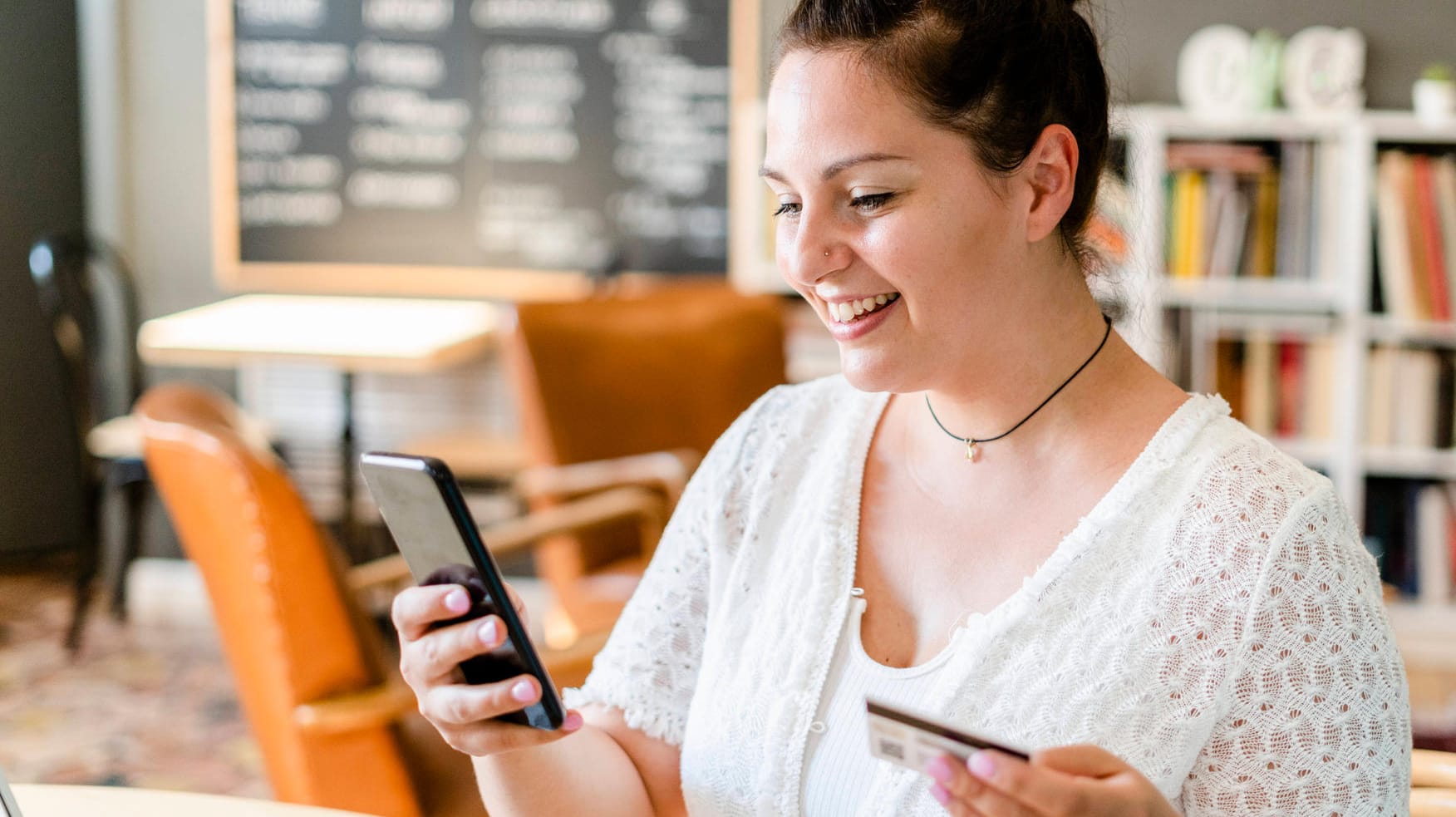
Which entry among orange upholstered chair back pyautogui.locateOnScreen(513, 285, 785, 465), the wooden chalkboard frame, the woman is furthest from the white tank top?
the wooden chalkboard frame

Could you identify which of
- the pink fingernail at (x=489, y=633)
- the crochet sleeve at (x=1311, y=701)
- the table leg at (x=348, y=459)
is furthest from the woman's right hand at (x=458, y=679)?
the table leg at (x=348, y=459)

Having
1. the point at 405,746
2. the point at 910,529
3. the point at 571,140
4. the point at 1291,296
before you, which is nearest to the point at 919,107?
the point at 910,529

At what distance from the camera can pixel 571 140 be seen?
4.09m

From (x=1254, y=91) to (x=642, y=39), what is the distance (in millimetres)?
1607

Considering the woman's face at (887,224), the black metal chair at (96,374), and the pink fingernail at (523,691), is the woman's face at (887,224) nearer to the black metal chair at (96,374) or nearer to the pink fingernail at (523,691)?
the pink fingernail at (523,691)

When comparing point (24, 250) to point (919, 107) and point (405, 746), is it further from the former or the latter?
point (919, 107)

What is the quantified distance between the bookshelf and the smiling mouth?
2517mm

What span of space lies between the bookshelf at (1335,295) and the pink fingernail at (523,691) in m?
2.74

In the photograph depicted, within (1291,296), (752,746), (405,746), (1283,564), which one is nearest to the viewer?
(1283,564)

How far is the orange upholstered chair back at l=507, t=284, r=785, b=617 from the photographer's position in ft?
8.98

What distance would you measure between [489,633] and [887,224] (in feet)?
1.37

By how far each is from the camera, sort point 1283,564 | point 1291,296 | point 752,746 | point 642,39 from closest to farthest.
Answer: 1. point 1283,564
2. point 752,746
3. point 1291,296
4. point 642,39

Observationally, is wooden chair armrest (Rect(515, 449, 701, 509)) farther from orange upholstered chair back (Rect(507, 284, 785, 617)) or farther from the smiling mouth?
the smiling mouth

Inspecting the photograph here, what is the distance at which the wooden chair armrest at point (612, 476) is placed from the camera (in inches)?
106
